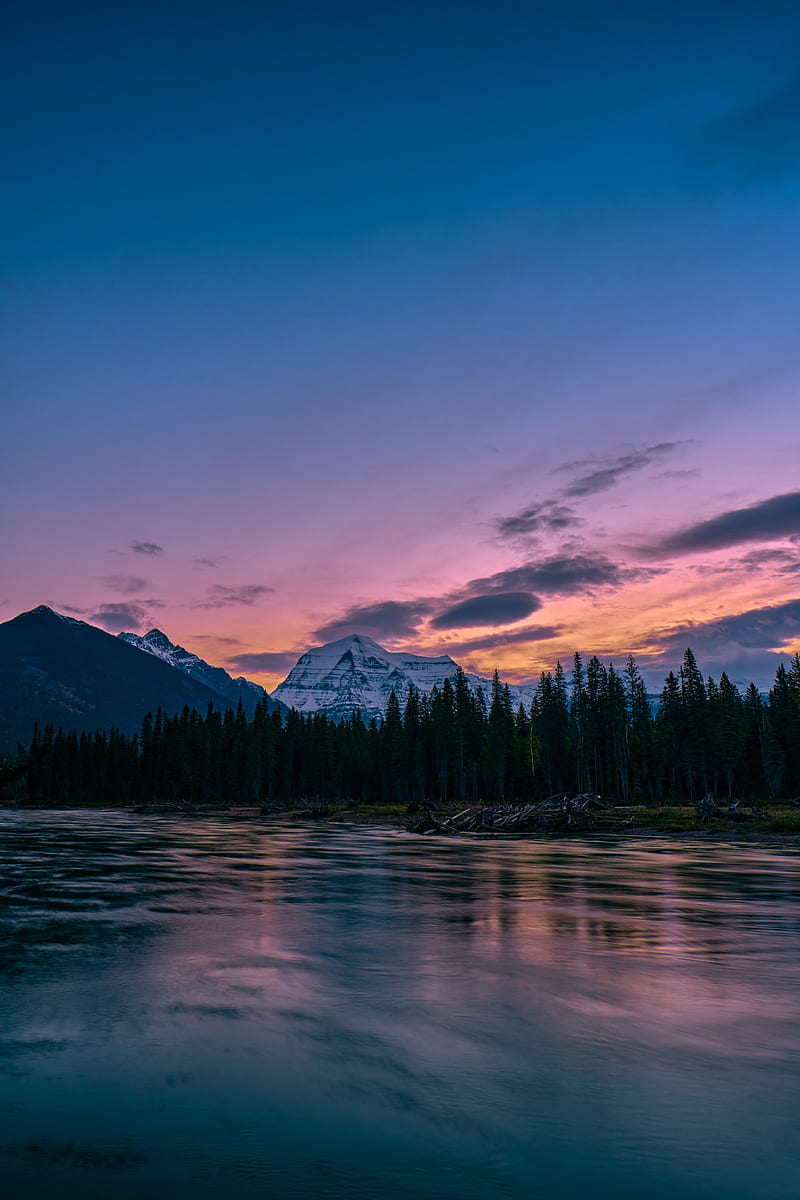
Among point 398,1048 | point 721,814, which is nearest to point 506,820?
point 721,814

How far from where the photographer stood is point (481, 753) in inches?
4614

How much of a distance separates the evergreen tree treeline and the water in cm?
7488

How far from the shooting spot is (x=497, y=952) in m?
15.6

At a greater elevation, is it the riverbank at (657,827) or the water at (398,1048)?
the water at (398,1048)

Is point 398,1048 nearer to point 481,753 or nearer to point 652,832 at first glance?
point 652,832

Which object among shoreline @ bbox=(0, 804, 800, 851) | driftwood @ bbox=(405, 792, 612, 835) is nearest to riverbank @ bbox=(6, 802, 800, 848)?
shoreline @ bbox=(0, 804, 800, 851)

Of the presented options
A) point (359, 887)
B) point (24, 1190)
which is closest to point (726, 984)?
point (24, 1190)

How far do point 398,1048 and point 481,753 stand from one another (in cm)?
11004

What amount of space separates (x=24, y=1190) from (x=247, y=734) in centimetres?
13762

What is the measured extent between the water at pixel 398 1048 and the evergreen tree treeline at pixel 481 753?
74.9 metres

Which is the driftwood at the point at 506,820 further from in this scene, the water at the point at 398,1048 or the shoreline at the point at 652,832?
the water at the point at 398,1048

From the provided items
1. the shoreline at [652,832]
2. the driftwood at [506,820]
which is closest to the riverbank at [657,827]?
the shoreline at [652,832]

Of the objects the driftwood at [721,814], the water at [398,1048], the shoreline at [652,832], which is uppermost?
the water at [398,1048]

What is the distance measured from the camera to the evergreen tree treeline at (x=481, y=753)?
328ft
